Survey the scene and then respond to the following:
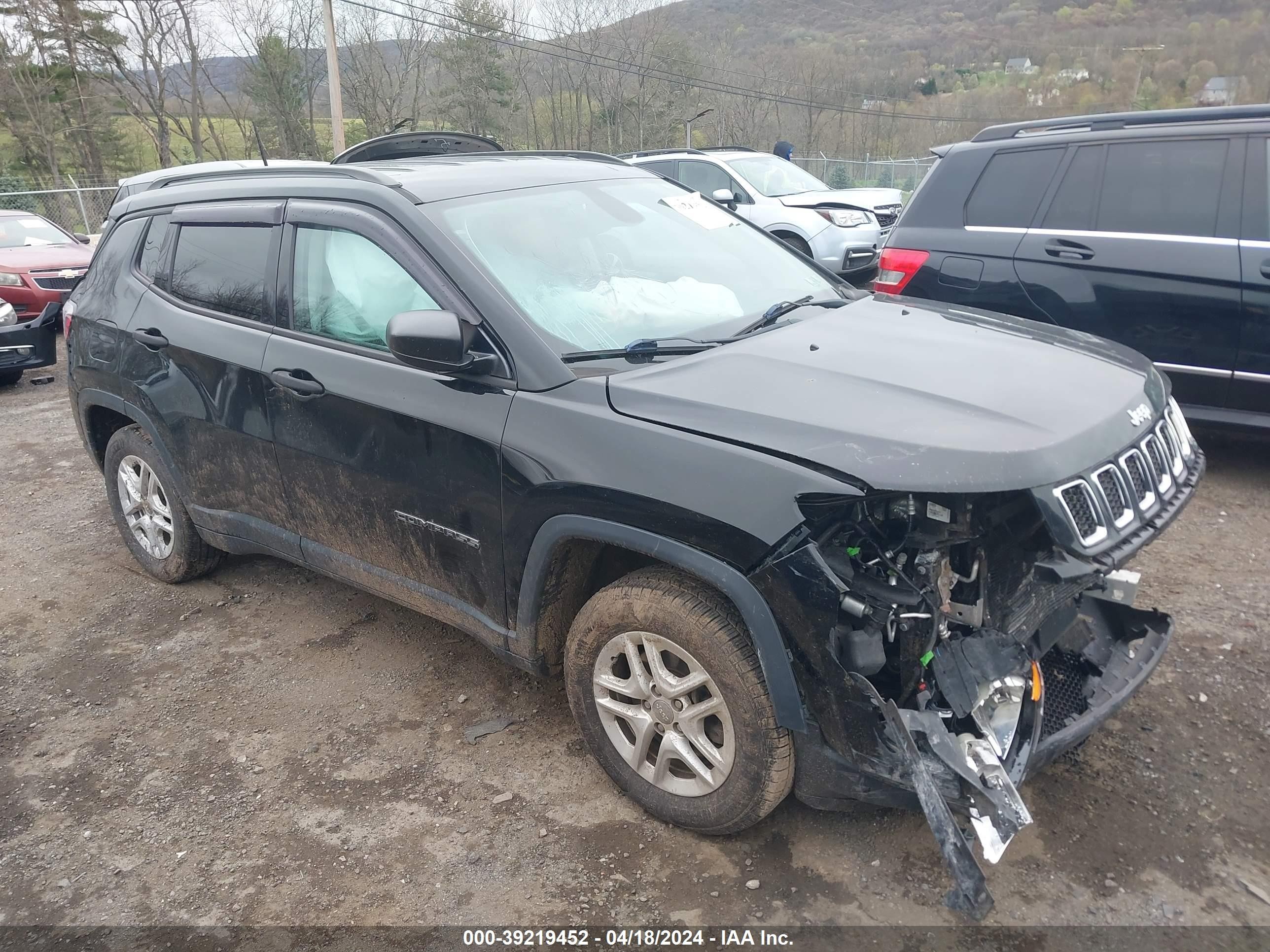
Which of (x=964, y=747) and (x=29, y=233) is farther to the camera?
(x=29, y=233)

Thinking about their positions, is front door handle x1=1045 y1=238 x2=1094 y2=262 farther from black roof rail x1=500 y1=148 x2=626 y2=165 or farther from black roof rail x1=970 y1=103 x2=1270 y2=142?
black roof rail x1=500 y1=148 x2=626 y2=165

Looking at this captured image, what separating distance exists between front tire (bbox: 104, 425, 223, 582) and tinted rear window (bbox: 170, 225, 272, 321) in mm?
831

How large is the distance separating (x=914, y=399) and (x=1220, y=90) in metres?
62.0

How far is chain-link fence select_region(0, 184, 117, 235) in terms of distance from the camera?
1895 cm

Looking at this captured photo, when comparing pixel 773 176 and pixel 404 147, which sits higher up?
pixel 404 147

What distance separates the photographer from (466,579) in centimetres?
299

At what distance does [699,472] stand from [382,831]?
1.53 m

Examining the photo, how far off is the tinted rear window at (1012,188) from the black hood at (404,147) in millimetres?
2832

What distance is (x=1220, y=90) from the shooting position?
5072 centimetres

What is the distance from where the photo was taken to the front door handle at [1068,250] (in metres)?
4.86

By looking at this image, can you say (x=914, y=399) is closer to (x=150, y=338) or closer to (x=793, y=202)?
(x=150, y=338)

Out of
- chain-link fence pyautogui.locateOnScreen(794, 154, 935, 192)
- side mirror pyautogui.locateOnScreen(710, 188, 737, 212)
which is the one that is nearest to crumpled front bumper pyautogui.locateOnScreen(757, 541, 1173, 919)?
side mirror pyautogui.locateOnScreen(710, 188, 737, 212)

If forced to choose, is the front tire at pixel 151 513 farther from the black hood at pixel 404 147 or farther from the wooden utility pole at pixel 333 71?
the wooden utility pole at pixel 333 71

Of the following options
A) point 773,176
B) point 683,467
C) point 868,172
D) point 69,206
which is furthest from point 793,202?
point 868,172
